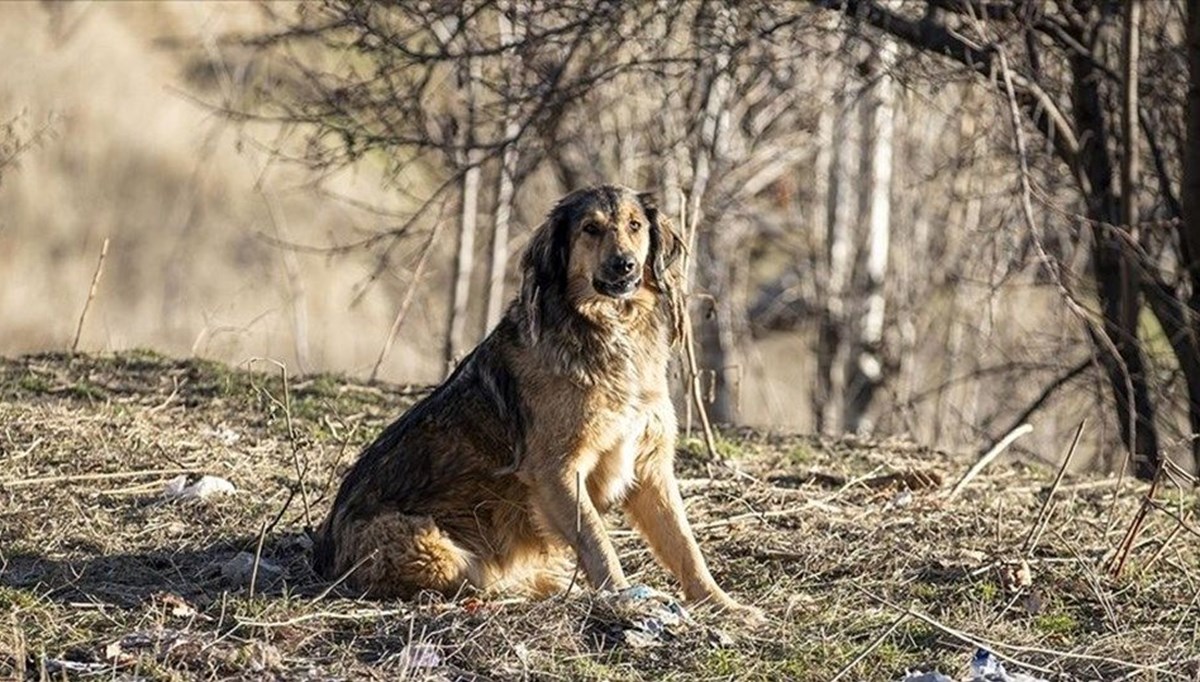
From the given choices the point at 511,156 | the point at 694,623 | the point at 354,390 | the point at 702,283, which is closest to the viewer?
the point at 694,623

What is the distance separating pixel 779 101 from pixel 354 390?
860cm

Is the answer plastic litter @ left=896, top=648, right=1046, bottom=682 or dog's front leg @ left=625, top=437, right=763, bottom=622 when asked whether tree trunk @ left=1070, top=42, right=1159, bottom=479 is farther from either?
plastic litter @ left=896, top=648, right=1046, bottom=682

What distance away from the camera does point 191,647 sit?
5.59 meters

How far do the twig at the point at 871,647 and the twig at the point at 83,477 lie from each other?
3.31 metres

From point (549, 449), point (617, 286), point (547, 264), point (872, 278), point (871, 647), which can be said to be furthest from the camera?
point (872, 278)

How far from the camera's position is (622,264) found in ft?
21.8

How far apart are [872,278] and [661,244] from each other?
1114 cm

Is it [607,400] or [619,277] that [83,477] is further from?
[619,277]

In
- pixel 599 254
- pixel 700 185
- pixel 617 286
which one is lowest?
pixel 617 286

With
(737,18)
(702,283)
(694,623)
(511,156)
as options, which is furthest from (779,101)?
(694,623)

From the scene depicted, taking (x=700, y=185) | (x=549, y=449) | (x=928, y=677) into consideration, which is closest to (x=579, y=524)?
(x=549, y=449)

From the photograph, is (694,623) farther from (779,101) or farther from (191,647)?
(779,101)

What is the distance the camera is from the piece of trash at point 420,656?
5.57m

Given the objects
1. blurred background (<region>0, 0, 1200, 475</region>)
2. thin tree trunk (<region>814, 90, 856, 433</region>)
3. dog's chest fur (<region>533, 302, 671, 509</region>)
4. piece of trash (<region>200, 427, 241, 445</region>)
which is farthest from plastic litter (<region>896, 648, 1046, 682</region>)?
thin tree trunk (<region>814, 90, 856, 433</region>)
